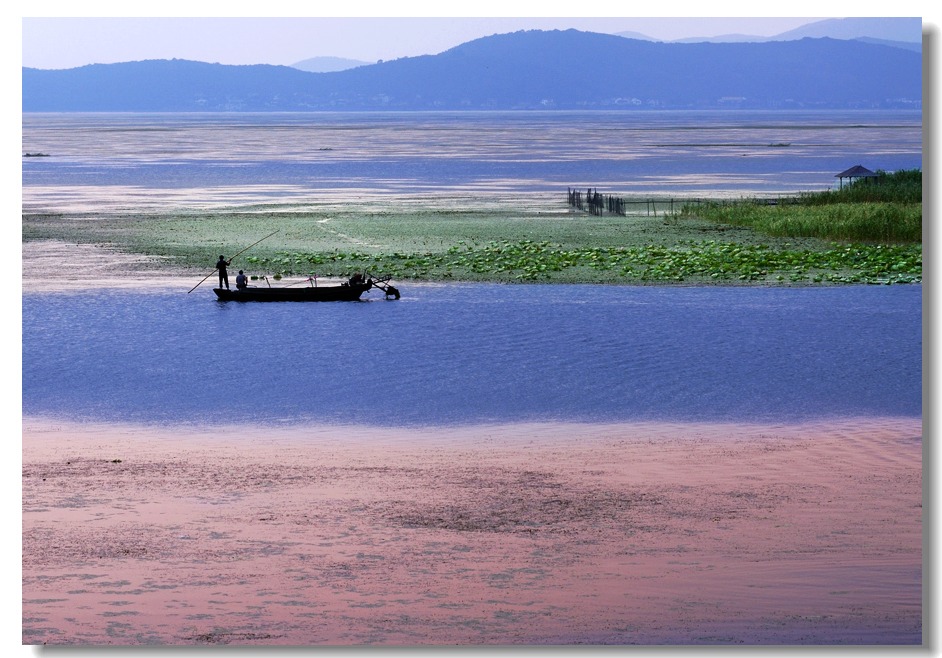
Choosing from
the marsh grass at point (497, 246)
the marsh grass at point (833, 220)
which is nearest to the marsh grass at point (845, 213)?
the marsh grass at point (833, 220)

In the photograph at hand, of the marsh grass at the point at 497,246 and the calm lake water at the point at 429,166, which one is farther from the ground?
the calm lake water at the point at 429,166

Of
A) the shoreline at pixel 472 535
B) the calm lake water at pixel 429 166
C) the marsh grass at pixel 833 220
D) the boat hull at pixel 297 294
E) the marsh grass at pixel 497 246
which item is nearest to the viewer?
the shoreline at pixel 472 535

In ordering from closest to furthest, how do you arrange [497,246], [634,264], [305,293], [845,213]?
[305,293] < [634,264] < [497,246] < [845,213]

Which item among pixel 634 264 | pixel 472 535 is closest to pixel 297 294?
pixel 634 264

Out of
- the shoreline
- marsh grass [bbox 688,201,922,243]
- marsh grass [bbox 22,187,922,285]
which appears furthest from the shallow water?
marsh grass [bbox 688,201,922,243]

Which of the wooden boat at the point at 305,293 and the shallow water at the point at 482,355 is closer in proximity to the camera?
the shallow water at the point at 482,355

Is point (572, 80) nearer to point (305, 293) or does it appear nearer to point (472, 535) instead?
point (305, 293)

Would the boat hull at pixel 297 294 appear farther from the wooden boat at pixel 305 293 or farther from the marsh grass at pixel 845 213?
the marsh grass at pixel 845 213

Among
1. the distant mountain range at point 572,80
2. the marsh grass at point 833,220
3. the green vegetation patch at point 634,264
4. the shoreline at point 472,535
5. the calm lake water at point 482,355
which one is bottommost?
the shoreline at point 472,535
